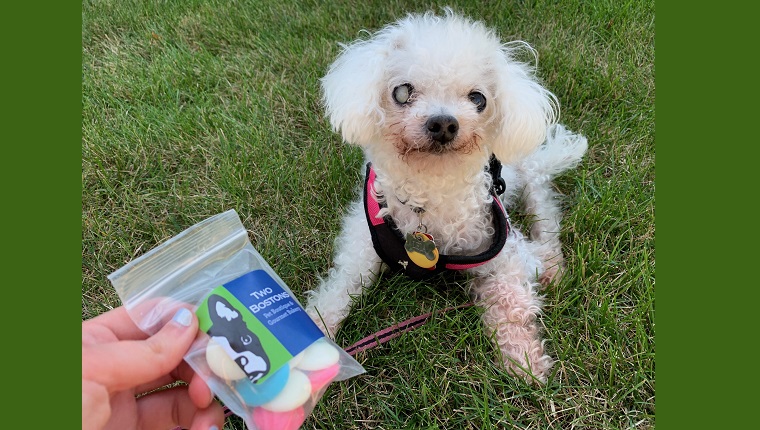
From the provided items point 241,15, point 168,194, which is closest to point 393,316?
point 168,194

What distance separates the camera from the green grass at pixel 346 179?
2059 millimetres

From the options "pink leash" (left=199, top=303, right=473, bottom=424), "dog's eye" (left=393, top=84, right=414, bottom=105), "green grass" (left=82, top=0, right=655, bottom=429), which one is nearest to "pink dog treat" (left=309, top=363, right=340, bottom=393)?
"green grass" (left=82, top=0, right=655, bottom=429)

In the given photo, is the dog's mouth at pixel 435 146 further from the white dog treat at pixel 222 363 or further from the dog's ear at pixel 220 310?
the white dog treat at pixel 222 363

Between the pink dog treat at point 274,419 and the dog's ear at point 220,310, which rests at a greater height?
the dog's ear at point 220,310

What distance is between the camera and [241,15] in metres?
4.54

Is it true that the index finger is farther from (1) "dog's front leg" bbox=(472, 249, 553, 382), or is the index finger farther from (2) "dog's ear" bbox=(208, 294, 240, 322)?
(1) "dog's front leg" bbox=(472, 249, 553, 382)

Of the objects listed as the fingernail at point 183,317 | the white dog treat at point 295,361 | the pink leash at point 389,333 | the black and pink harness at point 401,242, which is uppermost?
the fingernail at point 183,317

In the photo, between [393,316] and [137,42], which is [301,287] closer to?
[393,316]

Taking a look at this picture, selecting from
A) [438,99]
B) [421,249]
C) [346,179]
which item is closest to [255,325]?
[421,249]

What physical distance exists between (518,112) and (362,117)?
2.19 feet

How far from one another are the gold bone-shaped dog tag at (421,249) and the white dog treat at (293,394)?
0.87 meters

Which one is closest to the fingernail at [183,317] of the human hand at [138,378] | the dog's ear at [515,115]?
the human hand at [138,378]

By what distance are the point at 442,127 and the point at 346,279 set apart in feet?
3.15

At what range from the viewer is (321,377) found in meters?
1.57
